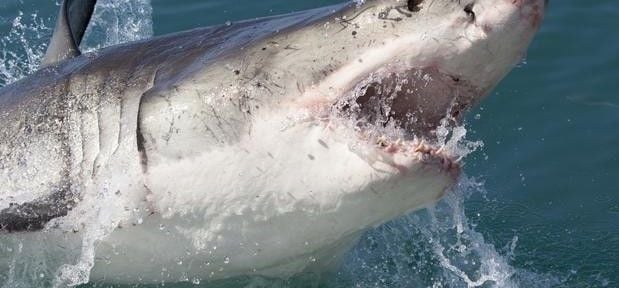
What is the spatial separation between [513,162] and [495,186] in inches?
10.5

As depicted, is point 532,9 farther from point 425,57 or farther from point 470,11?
point 425,57

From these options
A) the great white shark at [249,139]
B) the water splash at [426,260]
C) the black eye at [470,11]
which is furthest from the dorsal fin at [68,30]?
the black eye at [470,11]

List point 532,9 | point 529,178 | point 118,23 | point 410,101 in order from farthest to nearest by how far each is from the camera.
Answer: point 118,23
point 529,178
point 410,101
point 532,9

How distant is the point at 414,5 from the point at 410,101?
267mm

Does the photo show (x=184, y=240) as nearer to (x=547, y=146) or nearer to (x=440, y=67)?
(x=440, y=67)

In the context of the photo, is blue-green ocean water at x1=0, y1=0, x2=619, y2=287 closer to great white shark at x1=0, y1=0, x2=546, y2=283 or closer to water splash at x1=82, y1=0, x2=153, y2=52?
water splash at x1=82, y1=0, x2=153, y2=52

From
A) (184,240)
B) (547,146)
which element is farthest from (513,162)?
(184,240)

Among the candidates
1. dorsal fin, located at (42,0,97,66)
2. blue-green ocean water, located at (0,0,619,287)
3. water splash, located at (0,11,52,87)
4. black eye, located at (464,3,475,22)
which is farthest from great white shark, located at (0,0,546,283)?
water splash, located at (0,11,52,87)

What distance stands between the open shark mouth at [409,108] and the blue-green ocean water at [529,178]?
0.25m

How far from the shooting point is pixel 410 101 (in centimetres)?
250

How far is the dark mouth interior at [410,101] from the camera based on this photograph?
7.86 feet

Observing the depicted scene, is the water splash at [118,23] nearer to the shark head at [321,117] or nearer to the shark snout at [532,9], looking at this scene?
the shark head at [321,117]

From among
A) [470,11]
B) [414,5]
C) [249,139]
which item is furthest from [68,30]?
[470,11]

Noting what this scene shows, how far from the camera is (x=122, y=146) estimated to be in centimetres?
272
